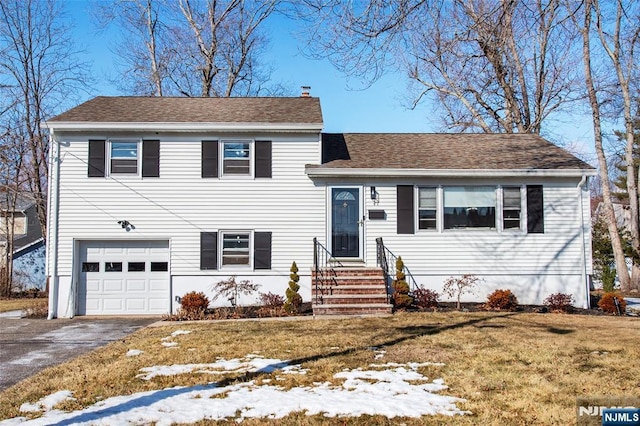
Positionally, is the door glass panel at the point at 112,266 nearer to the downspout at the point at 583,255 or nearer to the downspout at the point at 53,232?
the downspout at the point at 53,232

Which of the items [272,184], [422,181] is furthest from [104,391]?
[422,181]

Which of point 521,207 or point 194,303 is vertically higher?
point 521,207

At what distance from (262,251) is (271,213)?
1.09 m

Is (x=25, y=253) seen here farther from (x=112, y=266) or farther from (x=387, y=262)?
(x=387, y=262)

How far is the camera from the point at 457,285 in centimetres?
1409

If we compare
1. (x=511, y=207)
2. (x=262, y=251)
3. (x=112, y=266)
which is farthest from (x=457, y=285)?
(x=112, y=266)

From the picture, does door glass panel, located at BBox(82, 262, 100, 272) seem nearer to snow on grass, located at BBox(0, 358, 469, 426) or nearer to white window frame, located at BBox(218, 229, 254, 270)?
white window frame, located at BBox(218, 229, 254, 270)

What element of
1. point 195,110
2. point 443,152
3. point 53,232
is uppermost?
point 195,110

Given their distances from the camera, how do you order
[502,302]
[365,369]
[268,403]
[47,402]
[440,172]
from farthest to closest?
[440,172] → [502,302] → [365,369] → [47,402] → [268,403]

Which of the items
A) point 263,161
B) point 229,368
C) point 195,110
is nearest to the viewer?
point 229,368

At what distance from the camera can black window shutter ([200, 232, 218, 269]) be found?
14148 millimetres

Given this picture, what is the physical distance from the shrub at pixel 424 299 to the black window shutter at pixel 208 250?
554cm

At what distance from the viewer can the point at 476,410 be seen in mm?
5156

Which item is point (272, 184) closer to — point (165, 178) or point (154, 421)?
point (165, 178)
